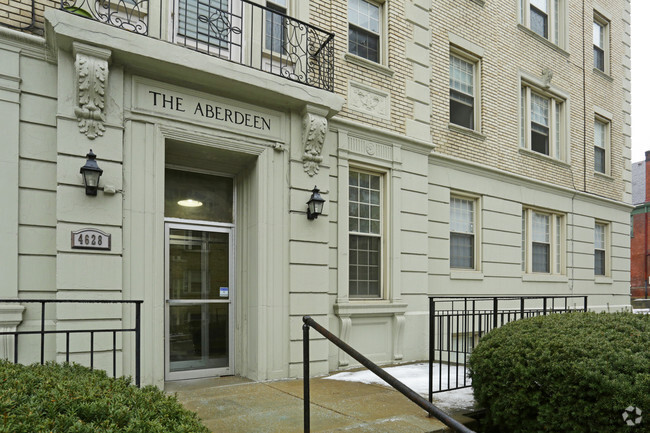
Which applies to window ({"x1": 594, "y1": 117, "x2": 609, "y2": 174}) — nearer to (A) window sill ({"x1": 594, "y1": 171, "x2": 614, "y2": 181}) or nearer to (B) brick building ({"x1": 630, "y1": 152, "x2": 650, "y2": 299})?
(A) window sill ({"x1": 594, "y1": 171, "x2": 614, "y2": 181})

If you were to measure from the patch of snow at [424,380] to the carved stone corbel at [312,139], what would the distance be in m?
3.17

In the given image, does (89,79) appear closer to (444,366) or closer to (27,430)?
(27,430)

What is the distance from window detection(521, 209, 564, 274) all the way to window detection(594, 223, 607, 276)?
2.35 m

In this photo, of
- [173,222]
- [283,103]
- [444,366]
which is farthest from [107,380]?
[444,366]

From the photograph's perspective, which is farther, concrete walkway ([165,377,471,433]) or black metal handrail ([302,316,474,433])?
concrete walkway ([165,377,471,433])

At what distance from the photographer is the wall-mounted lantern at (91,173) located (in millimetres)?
5466

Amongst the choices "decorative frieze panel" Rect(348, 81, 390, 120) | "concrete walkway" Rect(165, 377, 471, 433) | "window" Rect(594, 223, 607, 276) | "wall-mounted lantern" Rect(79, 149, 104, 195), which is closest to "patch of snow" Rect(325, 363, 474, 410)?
"concrete walkway" Rect(165, 377, 471, 433)

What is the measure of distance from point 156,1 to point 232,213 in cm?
317

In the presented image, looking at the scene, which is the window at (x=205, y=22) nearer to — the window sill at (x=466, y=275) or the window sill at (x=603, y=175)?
the window sill at (x=466, y=275)

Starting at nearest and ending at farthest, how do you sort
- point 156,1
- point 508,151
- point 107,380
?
point 107,380 → point 156,1 → point 508,151

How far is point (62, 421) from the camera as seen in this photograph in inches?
88.4

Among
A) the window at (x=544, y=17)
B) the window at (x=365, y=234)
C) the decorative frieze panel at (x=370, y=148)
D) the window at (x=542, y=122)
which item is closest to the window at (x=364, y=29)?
the decorative frieze panel at (x=370, y=148)

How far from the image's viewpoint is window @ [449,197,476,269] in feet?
33.8

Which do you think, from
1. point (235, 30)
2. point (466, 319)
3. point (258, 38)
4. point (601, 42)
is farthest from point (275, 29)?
point (601, 42)
